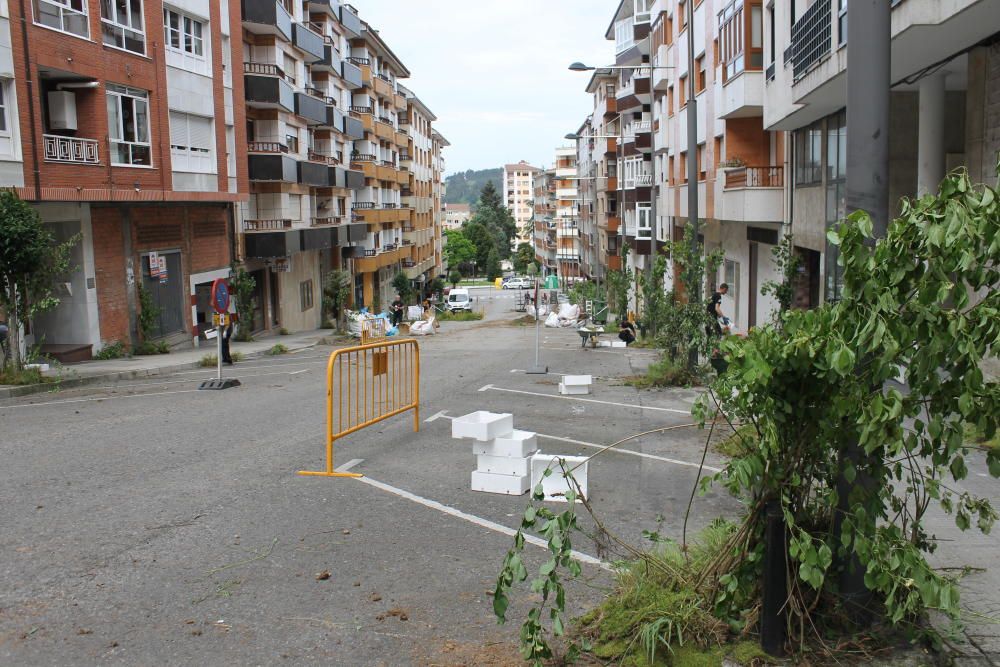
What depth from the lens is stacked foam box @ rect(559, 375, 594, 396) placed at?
1552cm

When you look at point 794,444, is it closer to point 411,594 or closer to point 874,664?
point 874,664

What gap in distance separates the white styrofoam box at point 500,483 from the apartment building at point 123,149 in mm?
15016

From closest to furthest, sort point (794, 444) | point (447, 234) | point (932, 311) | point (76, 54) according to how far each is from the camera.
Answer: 1. point (932, 311)
2. point (794, 444)
3. point (76, 54)
4. point (447, 234)

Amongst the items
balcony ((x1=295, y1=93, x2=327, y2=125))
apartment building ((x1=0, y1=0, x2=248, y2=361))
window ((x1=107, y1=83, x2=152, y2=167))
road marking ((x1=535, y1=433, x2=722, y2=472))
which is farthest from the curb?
balcony ((x1=295, y1=93, x2=327, y2=125))

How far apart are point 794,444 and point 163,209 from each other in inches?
1033

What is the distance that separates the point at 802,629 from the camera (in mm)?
4688

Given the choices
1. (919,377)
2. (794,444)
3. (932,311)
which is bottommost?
(794,444)

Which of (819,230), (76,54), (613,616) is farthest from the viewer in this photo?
(76,54)

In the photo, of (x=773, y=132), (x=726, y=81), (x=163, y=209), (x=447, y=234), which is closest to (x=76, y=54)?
(x=163, y=209)

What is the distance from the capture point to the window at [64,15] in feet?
67.4

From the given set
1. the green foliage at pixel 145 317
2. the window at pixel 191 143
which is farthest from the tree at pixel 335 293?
the green foliage at pixel 145 317

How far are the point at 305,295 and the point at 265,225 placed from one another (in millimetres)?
6937

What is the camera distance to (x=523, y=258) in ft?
522

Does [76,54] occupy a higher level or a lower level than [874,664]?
higher
